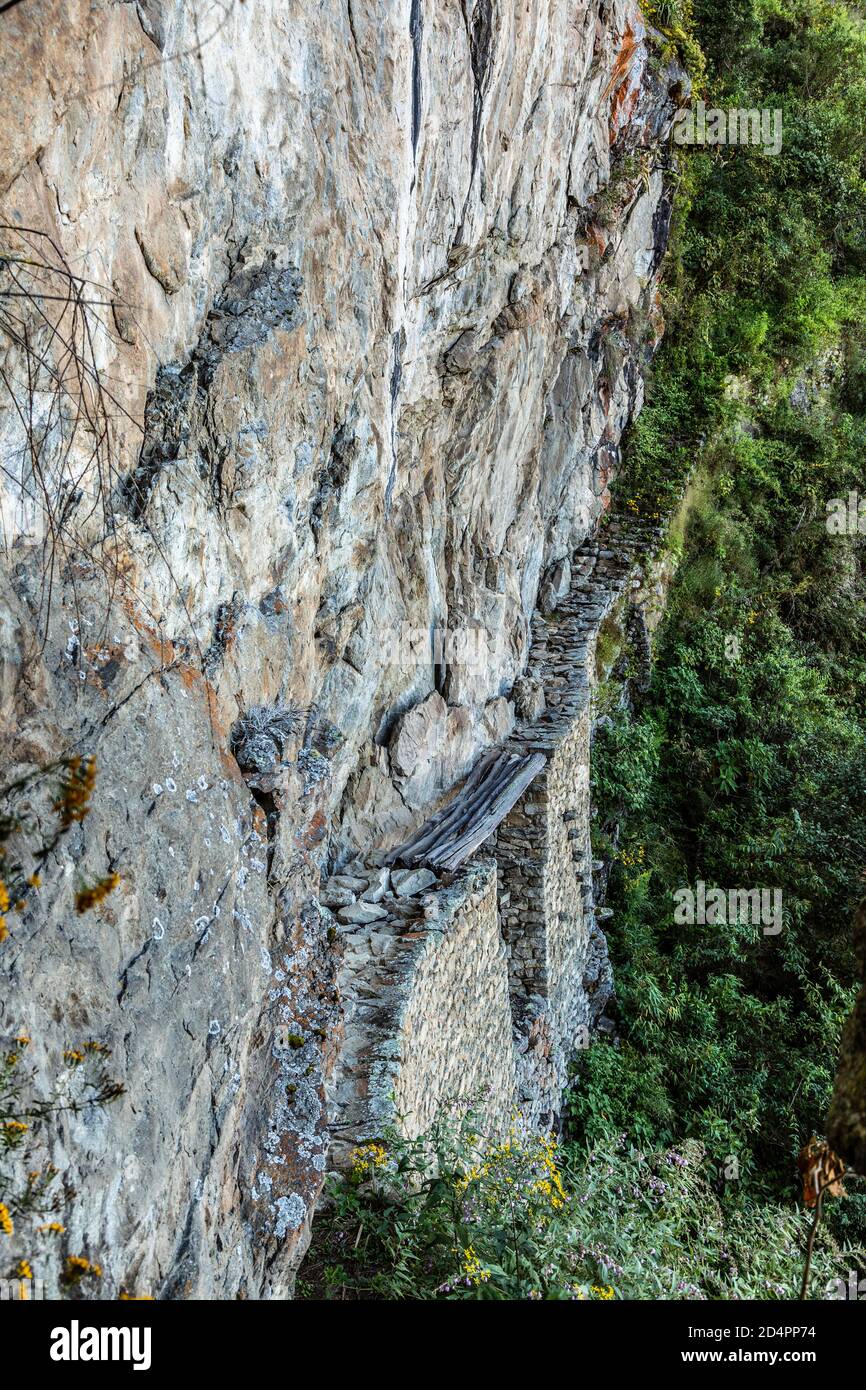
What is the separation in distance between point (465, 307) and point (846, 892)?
23.7ft

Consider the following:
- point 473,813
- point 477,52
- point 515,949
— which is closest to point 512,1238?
point 473,813

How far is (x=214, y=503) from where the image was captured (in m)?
4.05

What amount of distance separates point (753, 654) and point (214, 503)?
11.2 m

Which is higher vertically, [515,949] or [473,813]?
[473,813]

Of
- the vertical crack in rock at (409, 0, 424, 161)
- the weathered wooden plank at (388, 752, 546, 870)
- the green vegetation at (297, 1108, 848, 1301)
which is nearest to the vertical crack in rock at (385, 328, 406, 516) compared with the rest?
the vertical crack in rock at (409, 0, 424, 161)

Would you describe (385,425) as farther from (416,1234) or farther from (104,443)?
(416,1234)

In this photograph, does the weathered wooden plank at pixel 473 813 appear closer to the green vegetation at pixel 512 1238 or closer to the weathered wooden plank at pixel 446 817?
the weathered wooden plank at pixel 446 817

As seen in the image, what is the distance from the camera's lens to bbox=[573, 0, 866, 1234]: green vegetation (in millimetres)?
9773

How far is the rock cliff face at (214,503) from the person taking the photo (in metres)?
2.86

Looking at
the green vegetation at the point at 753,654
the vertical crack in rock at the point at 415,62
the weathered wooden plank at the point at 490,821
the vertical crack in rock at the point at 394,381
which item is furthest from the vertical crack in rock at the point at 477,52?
the green vegetation at the point at 753,654

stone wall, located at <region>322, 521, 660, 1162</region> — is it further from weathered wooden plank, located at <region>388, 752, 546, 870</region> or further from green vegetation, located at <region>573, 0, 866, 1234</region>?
green vegetation, located at <region>573, 0, 866, 1234</region>

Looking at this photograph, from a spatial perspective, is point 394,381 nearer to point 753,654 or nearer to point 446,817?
point 446,817

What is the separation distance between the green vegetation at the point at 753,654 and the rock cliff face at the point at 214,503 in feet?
15.9

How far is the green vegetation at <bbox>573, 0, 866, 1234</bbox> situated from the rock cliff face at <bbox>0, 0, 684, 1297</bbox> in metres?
4.85
